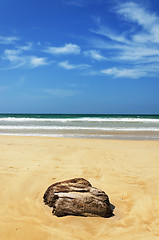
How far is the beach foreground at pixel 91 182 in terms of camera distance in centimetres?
279

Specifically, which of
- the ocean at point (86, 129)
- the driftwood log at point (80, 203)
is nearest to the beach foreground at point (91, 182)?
the driftwood log at point (80, 203)

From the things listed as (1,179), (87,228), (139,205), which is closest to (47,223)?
(87,228)

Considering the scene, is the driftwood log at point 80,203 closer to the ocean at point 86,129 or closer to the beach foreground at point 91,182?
the beach foreground at point 91,182

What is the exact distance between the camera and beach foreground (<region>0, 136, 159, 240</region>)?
2785 mm

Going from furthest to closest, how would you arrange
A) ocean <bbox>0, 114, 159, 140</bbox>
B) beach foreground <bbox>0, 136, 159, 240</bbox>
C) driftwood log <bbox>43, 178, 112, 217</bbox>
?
ocean <bbox>0, 114, 159, 140</bbox> → driftwood log <bbox>43, 178, 112, 217</bbox> → beach foreground <bbox>0, 136, 159, 240</bbox>

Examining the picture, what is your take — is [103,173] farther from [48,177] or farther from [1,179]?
[1,179]

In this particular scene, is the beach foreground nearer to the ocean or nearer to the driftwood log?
the driftwood log

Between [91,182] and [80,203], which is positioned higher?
[80,203]

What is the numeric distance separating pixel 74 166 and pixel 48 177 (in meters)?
1.14

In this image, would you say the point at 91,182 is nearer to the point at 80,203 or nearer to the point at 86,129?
the point at 80,203

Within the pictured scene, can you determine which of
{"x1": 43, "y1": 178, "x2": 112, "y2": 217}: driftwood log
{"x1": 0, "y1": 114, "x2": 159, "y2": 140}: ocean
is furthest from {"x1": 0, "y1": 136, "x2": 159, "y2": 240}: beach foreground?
{"x1": 0, "y1": 114, "x2": 159, "y2": 140}: ocean

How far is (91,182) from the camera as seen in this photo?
4660 millimetres

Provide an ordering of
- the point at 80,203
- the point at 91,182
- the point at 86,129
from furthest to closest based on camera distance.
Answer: the point at 86,129, the point at 91,182, the point at 80,203

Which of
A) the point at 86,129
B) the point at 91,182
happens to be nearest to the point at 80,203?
the point at 91,182
